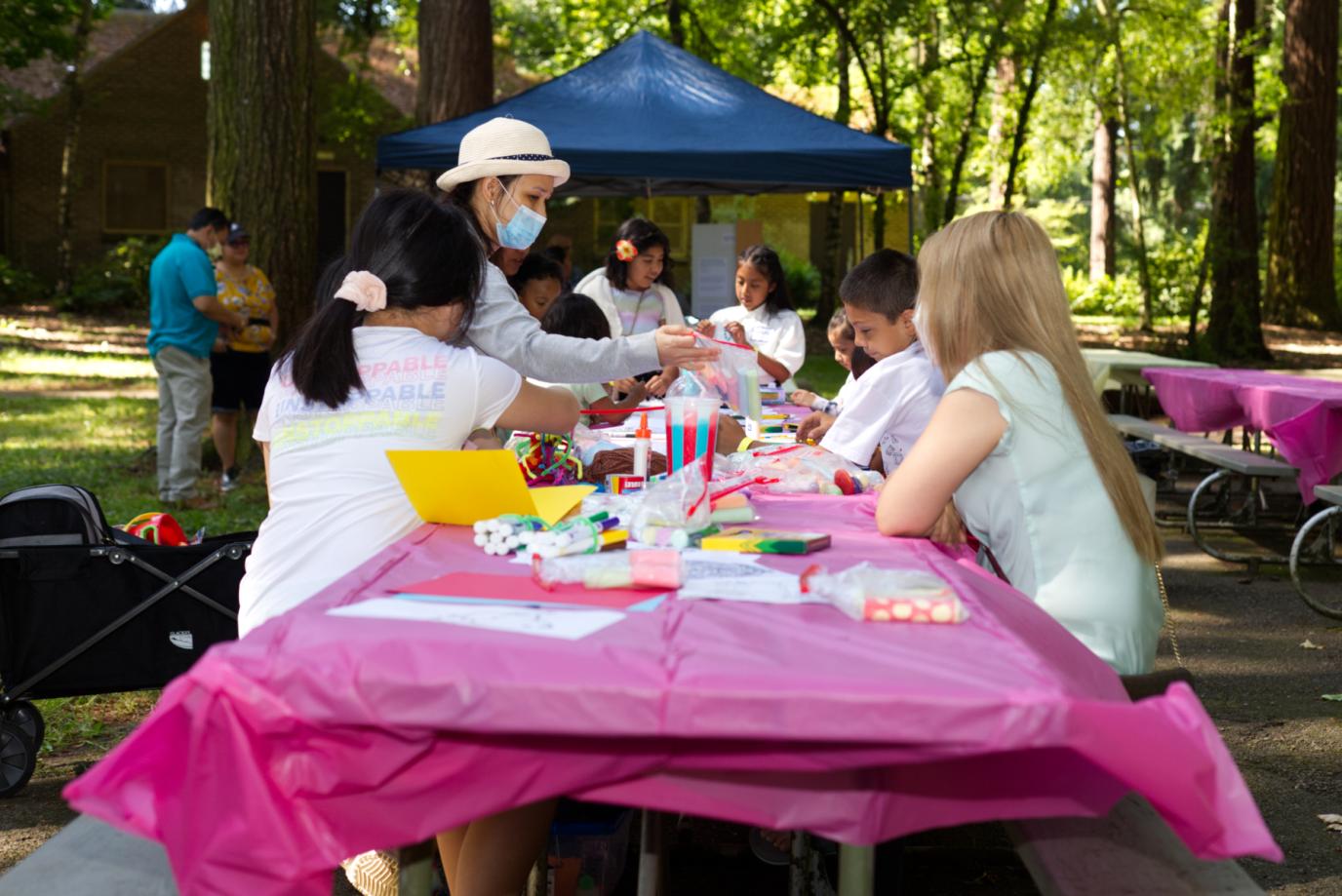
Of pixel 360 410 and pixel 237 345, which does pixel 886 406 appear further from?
pixel 237 345

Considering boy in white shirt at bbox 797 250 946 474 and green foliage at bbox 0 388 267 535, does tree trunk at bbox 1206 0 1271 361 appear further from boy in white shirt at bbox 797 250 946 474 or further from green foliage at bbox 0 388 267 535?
boy in white shirt at bbox 797 250 946 474

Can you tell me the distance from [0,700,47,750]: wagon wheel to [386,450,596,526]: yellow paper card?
6.26 feet

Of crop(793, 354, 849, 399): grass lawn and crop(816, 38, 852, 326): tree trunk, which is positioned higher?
crop(816, 38, 852, 326): tree trunk

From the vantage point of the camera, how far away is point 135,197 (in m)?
29.7

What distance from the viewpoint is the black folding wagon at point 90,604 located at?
13.4ft

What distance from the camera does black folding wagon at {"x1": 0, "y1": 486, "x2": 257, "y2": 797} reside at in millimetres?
4070

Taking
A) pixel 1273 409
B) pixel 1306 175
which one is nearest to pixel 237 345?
pixel 1273 409

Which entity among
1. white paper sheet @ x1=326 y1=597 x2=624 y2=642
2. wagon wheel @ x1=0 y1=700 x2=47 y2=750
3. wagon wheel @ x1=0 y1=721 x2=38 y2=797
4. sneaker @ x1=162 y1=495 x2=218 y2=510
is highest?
white paper sheet @ x1=326 y1=597 x2=624 y2=642

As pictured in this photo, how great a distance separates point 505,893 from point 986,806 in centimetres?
110

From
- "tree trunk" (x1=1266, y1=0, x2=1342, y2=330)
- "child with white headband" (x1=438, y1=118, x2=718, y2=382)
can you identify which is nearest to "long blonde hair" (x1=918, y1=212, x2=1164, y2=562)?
"child with white headband" (x1=438, y1=118, x2=718, y2=382)

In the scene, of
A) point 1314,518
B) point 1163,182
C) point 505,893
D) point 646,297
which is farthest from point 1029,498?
point 1163,182

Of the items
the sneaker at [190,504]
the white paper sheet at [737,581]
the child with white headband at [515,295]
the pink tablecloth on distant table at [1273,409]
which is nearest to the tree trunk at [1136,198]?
the pink tablecloth on distant table at [1273,409]

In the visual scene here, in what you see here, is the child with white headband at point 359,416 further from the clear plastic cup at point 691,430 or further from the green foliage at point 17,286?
the green foliage at point 17,286

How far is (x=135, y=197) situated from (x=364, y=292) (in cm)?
2909
